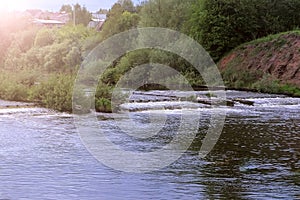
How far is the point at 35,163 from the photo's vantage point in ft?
43.1

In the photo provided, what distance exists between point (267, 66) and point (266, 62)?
85 centimetres

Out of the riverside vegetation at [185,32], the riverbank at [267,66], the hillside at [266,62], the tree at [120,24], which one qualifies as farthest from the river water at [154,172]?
the tree at [120,24]

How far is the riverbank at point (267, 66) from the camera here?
132 ft

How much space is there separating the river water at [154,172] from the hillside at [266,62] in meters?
21.9

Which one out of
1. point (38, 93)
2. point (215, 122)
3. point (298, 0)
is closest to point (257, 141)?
point (215, 122)

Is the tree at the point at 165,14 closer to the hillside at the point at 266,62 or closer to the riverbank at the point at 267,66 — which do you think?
the riverbank at the point at 267,66

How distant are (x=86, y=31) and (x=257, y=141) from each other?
51648mm

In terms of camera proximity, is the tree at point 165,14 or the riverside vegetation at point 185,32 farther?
the tree at point 165,14

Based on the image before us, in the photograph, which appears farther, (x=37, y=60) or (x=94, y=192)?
(x=37, y=60)

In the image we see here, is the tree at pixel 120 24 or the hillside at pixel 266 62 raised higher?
the tree at pixel 120 24

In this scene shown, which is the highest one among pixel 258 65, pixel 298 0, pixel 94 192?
pixel 298 0

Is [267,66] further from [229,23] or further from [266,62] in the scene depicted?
[229,23]

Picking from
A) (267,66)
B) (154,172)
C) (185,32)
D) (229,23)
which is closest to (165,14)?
(185,32)

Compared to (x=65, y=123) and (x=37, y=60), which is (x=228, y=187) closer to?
(x=65, y=123)
